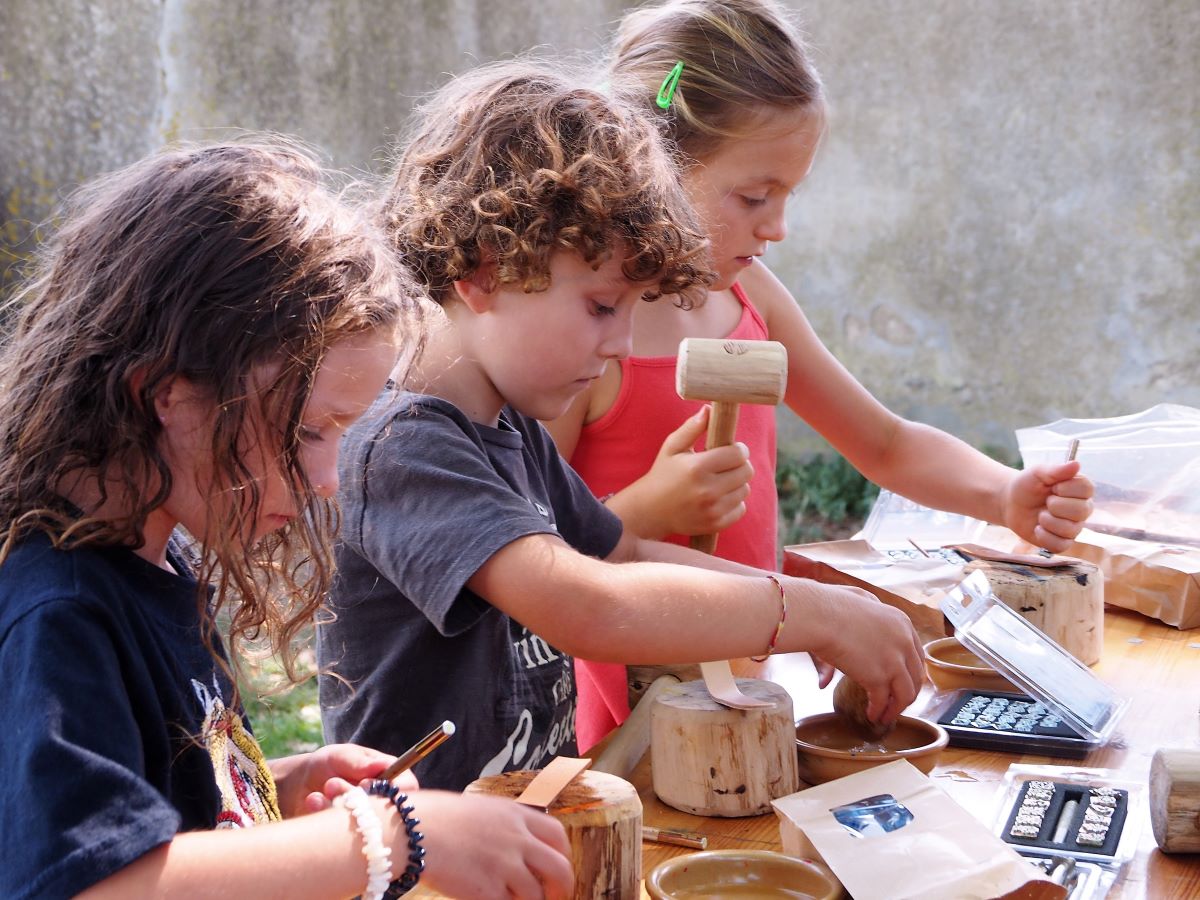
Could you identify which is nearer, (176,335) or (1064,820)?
(176,335)

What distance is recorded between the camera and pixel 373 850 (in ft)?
3.33

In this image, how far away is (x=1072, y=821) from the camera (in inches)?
A: 51.1

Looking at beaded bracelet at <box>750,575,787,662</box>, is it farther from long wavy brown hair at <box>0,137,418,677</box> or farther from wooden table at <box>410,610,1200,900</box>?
long wavy brown hair at <box>0,137,418,677</box>

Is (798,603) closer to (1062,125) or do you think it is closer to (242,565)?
(242,565)

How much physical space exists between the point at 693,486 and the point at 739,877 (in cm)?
78

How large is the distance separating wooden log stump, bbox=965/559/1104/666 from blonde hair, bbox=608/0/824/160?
845 mm

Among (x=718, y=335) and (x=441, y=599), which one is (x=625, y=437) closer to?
(x=718, y=335)

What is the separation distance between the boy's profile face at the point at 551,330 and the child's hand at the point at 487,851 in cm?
67

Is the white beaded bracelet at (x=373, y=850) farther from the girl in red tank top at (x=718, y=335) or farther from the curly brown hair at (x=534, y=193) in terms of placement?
the girl in red tank top at (x=718, y=335)

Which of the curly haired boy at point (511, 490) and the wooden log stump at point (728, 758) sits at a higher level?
the curly haired boy at point (511, 490)

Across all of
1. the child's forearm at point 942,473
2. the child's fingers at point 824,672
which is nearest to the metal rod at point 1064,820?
the child's fingers at point 824,672

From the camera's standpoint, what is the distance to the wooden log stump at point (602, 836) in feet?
3.65

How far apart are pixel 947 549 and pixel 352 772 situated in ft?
4.20

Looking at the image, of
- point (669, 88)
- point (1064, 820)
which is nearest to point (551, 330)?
point (669, 88)
